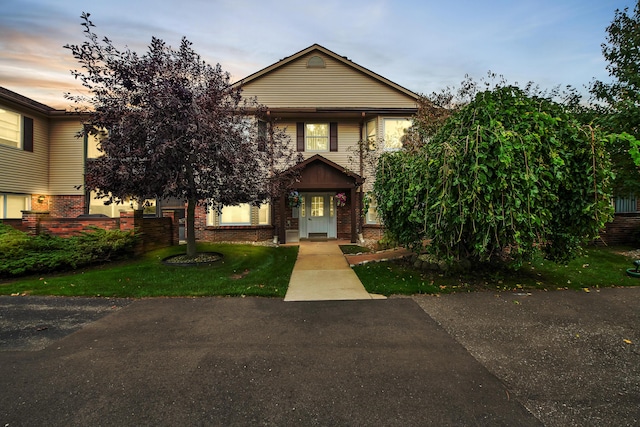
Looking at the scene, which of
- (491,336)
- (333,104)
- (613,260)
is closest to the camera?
(491,336)

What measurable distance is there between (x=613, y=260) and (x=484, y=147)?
26.1 ft

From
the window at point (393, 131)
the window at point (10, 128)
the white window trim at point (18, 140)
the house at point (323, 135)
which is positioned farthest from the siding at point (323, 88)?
the window at point (10, 128)

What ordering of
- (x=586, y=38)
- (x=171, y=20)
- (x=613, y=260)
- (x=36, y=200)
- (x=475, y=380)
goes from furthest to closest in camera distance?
1. (x=36, y=200)
2. (x=586, y=38)
3. (x=171, y=20)
4. (x=613, y=260)
5. (x=475, y=380)

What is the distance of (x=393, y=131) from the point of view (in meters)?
13.5

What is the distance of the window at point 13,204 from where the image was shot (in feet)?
39.9

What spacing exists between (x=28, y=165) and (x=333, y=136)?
14.4 meters

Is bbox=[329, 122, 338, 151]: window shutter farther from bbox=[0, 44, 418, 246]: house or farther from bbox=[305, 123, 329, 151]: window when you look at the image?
bbox=[305, 123, 329, 151]: window

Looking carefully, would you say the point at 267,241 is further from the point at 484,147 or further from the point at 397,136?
the point at 484,147

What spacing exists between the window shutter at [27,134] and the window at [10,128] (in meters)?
0.12

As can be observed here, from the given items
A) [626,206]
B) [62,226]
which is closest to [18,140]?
[62,226]

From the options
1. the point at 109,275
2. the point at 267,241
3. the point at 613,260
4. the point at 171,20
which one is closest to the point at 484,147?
the point at 613,260

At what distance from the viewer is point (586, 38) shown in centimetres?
1067

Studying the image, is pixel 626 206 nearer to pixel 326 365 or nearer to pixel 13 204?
pixel 326 365

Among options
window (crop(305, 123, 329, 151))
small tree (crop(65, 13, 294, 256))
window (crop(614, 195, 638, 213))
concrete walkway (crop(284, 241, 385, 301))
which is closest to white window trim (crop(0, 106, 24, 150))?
small tree (crop(65, 13, 294, 256))
